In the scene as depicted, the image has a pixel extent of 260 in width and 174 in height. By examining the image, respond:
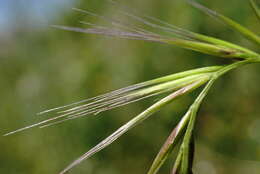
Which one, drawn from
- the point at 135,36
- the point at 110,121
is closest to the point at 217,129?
the point at 110,121

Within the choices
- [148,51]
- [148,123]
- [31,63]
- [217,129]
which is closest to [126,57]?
[148,51]

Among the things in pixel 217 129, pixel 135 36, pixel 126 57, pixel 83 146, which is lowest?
pixel 83 146

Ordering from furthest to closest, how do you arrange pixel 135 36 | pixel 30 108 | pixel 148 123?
pixel 30 108, pixel 148 123, pixel 135 36

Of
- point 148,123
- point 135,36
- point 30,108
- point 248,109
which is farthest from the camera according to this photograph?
point 30,108

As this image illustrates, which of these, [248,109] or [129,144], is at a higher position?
[248,109]

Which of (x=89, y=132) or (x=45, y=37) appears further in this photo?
(x=45, y=37)

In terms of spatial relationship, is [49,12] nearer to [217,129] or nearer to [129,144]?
[129,144]
